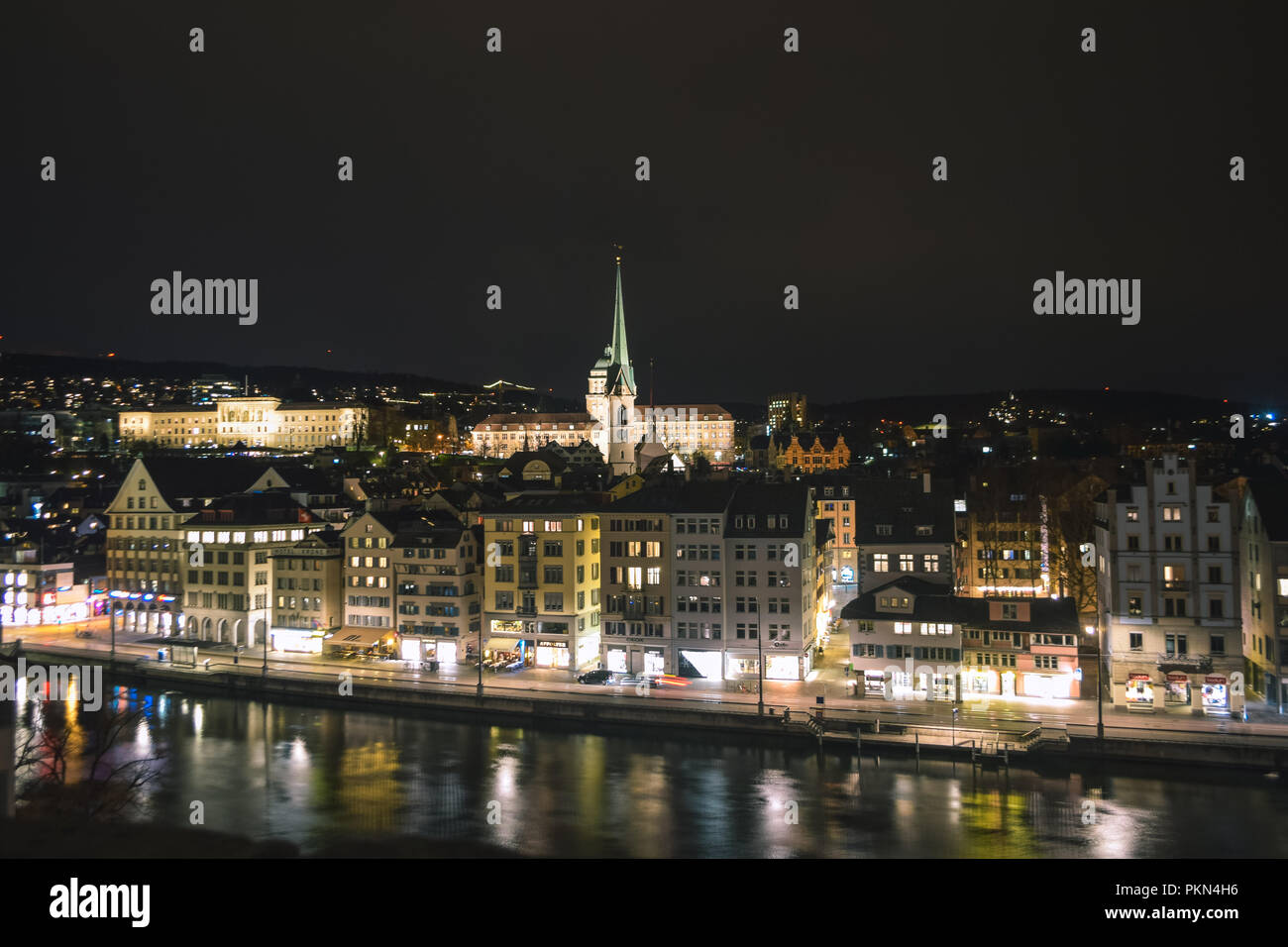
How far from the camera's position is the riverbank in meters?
25.7

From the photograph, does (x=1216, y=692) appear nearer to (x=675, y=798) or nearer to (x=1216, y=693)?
(x=1216, y=693)

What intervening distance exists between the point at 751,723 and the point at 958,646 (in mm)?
6767

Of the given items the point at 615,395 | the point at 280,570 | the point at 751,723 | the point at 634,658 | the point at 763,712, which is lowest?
the point at 751,723

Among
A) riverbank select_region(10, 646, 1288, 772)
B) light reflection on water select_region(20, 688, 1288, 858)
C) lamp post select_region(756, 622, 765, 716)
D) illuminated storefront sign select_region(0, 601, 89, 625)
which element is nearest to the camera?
light reflection on water select_region(20, 688, 1288, 858)

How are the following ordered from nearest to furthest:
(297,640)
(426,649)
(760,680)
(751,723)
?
(751,723), (760,680), (426,649), (297,640)

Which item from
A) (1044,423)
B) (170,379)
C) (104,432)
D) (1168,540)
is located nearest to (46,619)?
(1168,540)

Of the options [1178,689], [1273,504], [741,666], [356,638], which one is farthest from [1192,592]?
[356,638]

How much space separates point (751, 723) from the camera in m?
29.6

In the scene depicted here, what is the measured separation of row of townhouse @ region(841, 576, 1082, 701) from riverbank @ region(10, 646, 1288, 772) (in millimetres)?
2753

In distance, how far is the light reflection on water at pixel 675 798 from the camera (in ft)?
70.4

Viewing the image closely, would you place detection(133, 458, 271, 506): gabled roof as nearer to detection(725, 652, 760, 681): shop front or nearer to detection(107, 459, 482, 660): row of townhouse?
detection(107, 459, 482, 660): row of townhouse

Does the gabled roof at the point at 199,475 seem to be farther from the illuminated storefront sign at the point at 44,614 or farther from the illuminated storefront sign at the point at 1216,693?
the illuminated storefront sign at the point at 1216,693

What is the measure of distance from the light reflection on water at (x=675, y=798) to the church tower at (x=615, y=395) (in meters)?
115

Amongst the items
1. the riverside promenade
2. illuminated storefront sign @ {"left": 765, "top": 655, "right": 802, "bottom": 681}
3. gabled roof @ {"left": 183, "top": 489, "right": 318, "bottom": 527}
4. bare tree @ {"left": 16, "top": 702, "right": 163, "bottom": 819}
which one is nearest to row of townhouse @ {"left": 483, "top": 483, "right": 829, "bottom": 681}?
illuminated storefront sign @ {"left": 765, "top": 655, "right": 802, "bottom": 681}
